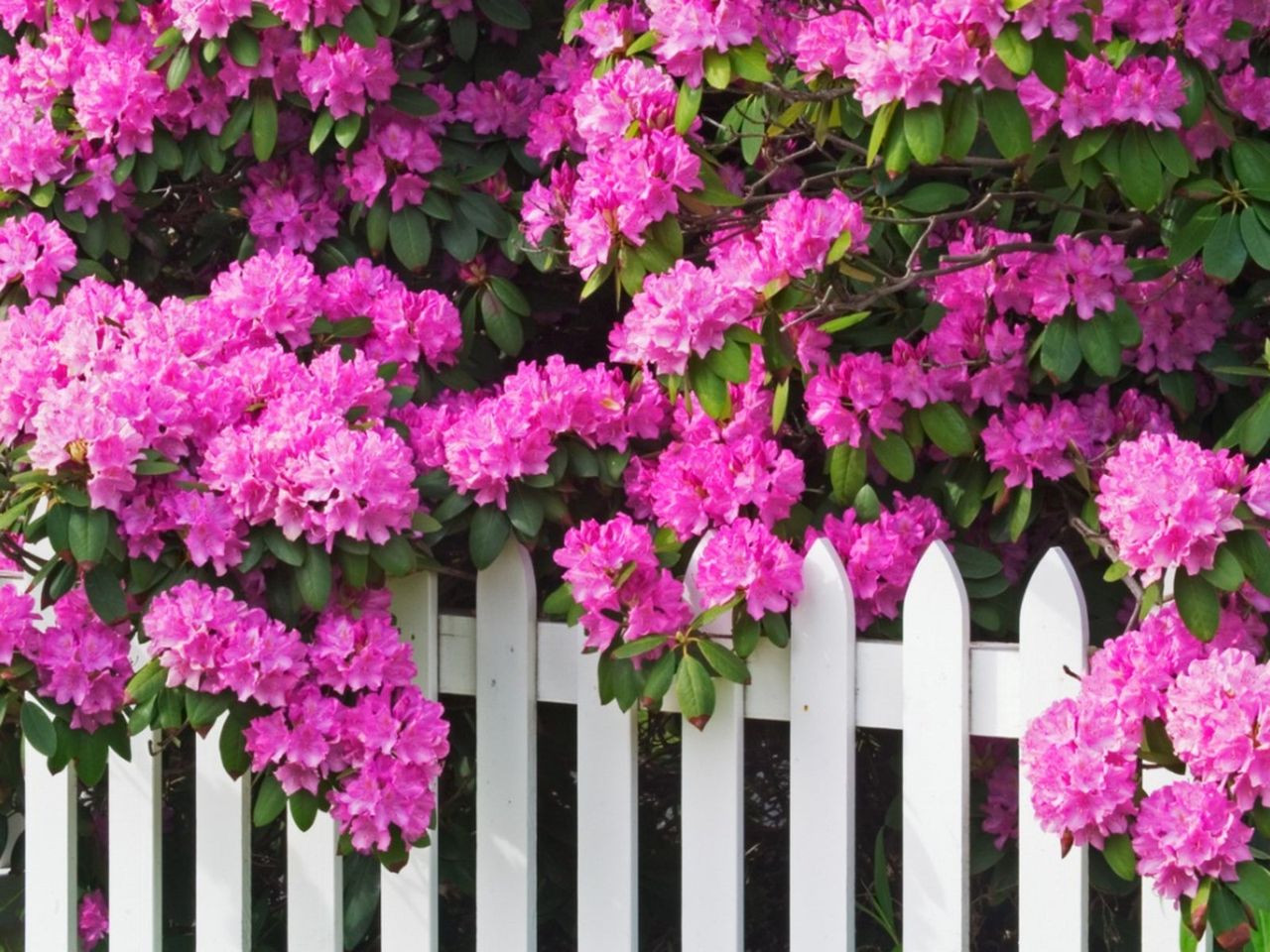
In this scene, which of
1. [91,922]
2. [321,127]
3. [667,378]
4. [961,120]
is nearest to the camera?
[961,120]

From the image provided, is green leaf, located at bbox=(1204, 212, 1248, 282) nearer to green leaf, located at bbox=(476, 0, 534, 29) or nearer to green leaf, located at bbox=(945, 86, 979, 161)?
green leaf, located at bbox=(945, 86, 979, 161)

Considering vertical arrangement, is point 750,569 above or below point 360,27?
below

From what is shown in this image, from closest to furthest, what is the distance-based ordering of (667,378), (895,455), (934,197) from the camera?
(667,378) < (895,455) < (934,197)

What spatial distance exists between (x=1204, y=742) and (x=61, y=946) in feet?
6.15

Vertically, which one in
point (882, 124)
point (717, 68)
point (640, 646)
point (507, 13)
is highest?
point (507, 13)

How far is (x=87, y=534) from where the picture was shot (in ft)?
6.85

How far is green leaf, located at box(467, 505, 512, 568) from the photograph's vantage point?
7.51 ft

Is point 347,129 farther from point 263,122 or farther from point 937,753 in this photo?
point 937,753

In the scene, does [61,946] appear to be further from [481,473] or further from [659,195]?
[659,195]

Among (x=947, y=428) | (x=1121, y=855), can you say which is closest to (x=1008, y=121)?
(x=947, y=428)

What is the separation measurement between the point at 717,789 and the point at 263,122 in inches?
47.8

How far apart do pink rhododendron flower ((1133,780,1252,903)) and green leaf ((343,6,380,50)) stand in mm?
1486

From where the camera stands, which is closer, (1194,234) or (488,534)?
(1194,234)

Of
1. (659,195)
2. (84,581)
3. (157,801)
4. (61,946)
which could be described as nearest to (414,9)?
(659,195)
